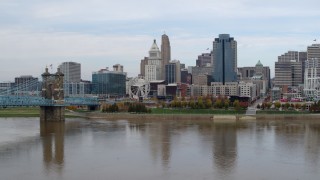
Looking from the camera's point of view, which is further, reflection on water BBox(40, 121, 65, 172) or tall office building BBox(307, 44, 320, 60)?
tall office building BBox(307, 44, 320, 60)

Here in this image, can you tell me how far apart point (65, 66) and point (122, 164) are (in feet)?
320

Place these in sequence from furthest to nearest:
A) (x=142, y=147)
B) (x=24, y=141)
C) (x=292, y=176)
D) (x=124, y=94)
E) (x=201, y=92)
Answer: (x=124, y=94) → (x=201, y=92) → (x=24, y=141) → (x=142, y=147) → (x=292, y=176)

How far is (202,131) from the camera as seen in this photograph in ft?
94.2

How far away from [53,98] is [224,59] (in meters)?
87.7

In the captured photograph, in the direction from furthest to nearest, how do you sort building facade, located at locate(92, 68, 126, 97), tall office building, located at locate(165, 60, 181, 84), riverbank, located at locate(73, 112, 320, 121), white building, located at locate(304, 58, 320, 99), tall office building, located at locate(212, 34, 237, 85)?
tall office building, located at locate(165, 60, 181, 84)
tall office building, located at locate(212, 34, 237, 85)
building facade, located at locate(92, 68, 126, 97)
white building, located at locate(304, 58, 320, 99)
riverbank, located at locate(73, 112, 320, 121)

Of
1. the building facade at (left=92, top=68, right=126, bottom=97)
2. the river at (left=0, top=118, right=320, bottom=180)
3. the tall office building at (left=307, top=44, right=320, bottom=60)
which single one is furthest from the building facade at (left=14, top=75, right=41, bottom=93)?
the tall office building at (left=307, top=44, right=320, bottom=60)

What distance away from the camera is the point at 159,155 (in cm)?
1884

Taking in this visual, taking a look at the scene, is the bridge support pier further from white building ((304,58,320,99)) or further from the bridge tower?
white building ((304,58,320,99))

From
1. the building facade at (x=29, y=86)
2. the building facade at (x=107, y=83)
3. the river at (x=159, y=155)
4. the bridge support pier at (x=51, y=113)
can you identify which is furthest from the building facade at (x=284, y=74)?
the river at (x=159, y=155)

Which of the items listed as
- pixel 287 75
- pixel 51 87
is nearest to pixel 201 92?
pixel 287 75

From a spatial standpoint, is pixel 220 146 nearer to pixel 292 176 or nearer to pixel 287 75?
pixel 292 176

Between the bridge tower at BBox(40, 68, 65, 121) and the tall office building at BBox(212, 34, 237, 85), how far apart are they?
8263 centimetres

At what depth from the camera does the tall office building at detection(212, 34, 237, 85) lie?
119562 mm

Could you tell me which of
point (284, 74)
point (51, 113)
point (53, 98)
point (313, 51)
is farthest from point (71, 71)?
point (51, 113)
